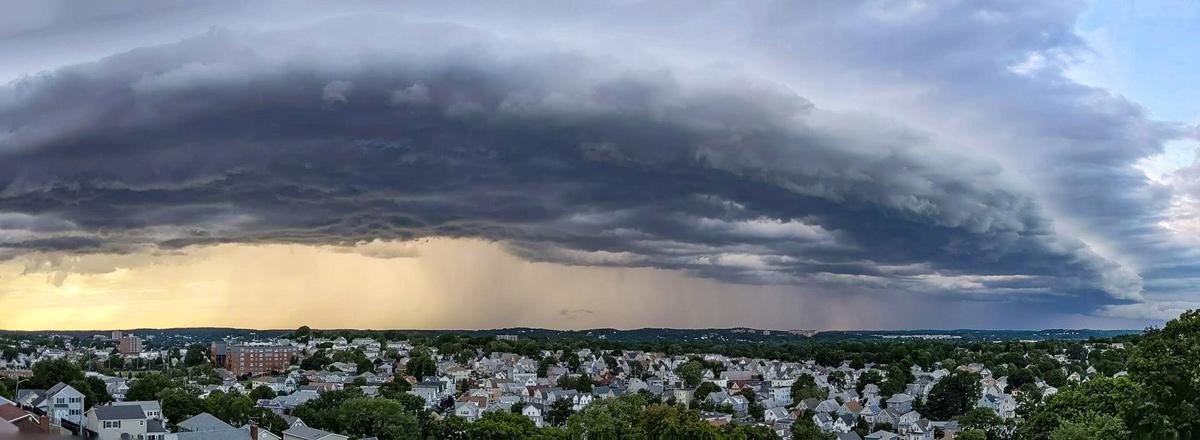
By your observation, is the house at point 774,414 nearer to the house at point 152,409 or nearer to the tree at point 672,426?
the tree at point 672,426

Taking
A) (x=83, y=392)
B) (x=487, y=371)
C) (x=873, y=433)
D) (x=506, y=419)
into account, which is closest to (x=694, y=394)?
(x=873, y=433)

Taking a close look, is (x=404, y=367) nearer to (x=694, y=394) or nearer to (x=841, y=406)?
(x=694, y=394)

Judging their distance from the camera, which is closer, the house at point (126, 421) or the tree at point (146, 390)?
the house at point (126, 421)

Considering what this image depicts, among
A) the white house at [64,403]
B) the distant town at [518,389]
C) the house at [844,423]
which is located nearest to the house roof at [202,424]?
the distant town at [518,389]

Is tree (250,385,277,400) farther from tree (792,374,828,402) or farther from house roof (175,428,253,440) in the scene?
tree (792,374,828,402)

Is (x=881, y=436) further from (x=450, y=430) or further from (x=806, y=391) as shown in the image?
(x=450, y=430)

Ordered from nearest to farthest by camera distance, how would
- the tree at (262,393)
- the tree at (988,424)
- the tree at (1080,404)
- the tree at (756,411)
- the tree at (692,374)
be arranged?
the tree at (1080,404), the tree at (988,424), the tree at (262,393), the tree at (756,411), the tree at (692,374)
